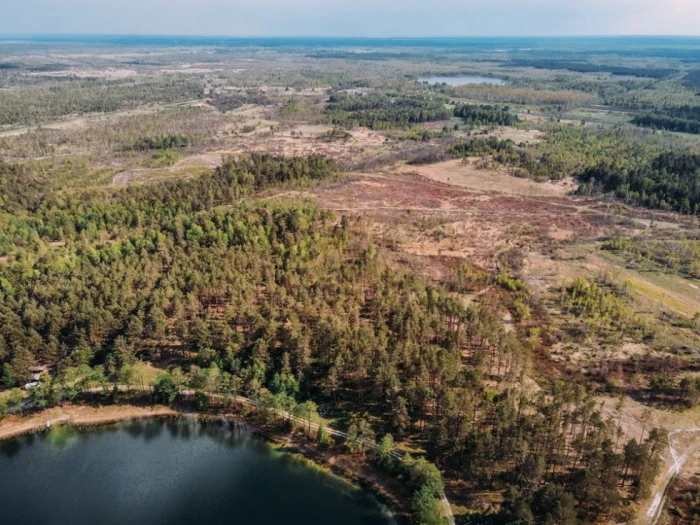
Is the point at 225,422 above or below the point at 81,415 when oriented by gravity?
below

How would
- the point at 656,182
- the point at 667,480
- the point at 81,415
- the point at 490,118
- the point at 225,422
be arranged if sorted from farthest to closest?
the point at 490,118, the point at 656,182, the point at 81,415, the point at 225,422, the point at 667,480

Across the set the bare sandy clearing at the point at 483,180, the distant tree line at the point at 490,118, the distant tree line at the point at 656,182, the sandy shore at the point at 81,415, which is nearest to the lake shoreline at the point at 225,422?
the sandy shore at the point at 81,415

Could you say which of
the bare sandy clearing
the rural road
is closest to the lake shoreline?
the rural road

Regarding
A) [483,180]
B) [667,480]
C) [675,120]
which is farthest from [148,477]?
[675,120]

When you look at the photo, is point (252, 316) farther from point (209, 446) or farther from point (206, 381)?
point (209, 446)

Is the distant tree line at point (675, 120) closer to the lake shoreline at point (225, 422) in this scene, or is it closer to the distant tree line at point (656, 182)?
the distant tree line at point (656, 182)

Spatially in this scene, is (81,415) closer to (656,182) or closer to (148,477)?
(148,477)

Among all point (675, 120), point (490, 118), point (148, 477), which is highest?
point (490, 118)

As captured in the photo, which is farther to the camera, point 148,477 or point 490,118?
point 490,118

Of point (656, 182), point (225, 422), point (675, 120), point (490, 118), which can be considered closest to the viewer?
point (225, 422)
